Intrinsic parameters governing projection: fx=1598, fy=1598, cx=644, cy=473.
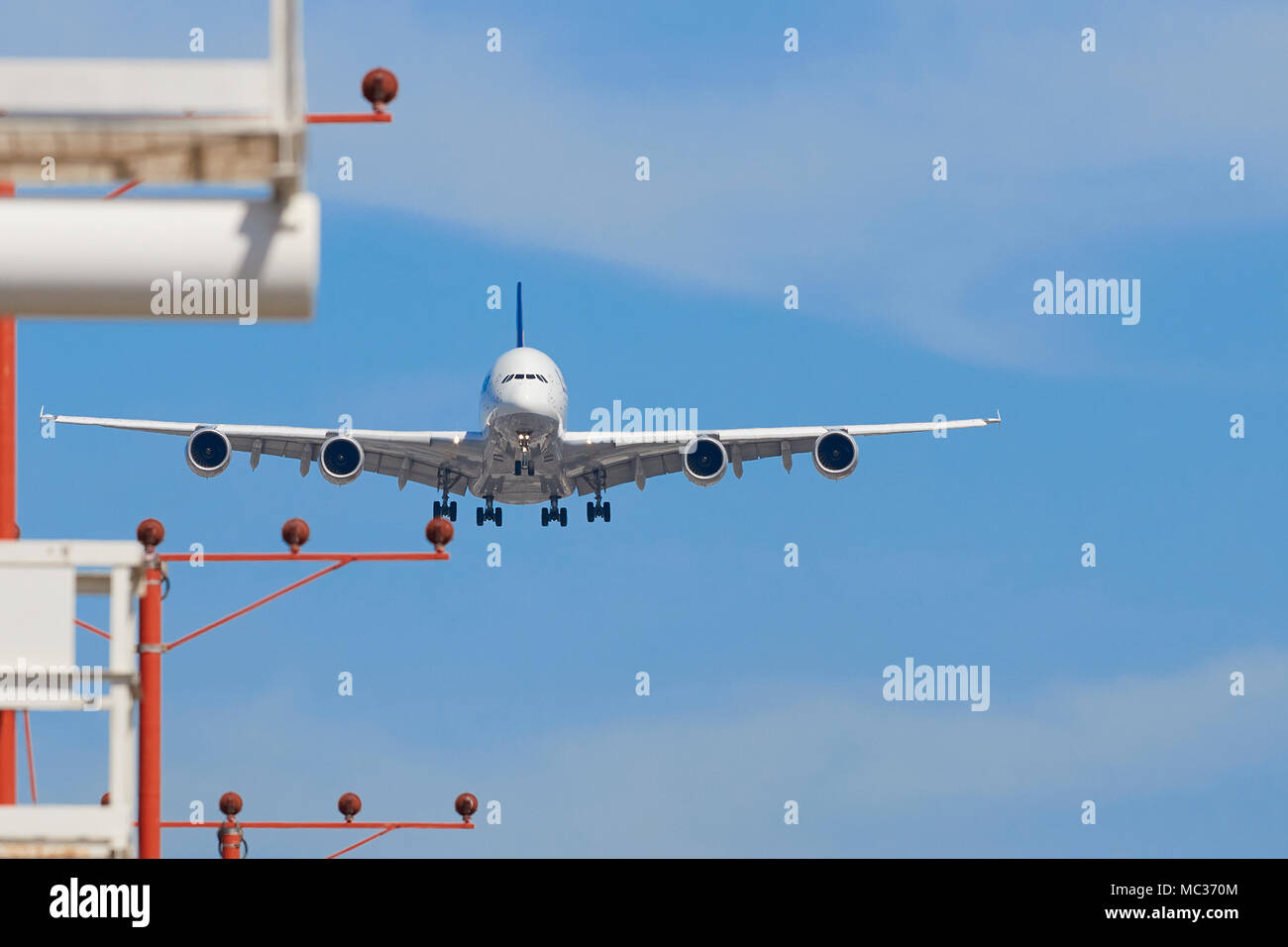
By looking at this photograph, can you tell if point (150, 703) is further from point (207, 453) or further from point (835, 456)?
point (835, 456)

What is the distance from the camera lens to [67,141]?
7941 millimetres

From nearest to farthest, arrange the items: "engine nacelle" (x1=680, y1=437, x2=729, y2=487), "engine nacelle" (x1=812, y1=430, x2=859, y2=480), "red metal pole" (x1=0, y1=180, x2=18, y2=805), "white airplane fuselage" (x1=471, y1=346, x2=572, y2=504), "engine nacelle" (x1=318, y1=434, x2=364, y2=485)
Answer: "red metal pole" (x1=0, y1=180, x2=18, y2=805)
"white airplane fuselage" (x1=471, y1=346, x2=572, y2=504)
"engine nacelle" (x1=812, y1=430, x2=859, y2=480)
"engine nacelle" (x1=318, y1=434, x2=364, y2=485)
"engine nacelle" (x1=680, y1=437, x2=729, y2=487)

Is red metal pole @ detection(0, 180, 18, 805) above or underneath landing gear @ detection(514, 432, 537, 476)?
underneath

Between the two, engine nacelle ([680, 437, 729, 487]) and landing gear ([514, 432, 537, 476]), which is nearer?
landing gear ([514, 432, 537, 476])

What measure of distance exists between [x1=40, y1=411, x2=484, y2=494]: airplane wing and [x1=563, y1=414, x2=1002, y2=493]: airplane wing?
388cm

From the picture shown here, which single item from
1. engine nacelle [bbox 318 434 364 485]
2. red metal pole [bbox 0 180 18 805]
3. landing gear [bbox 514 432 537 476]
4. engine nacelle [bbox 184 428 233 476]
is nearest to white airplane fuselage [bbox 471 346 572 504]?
landing gear [bbox 514 432 537 476]

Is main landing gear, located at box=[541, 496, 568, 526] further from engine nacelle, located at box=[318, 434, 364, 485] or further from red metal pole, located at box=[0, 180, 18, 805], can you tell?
red metal pole, located at box=[0, 180, 18, 805]

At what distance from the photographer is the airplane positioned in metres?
54.1

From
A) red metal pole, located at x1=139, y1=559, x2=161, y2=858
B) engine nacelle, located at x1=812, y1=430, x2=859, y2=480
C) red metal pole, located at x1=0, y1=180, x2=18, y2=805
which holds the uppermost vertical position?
engine nacelle, located at x1=812, y1=430, x2=859, y2=480

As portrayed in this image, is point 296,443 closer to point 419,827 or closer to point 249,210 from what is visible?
point 419,827

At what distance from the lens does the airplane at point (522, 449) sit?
54062mm
